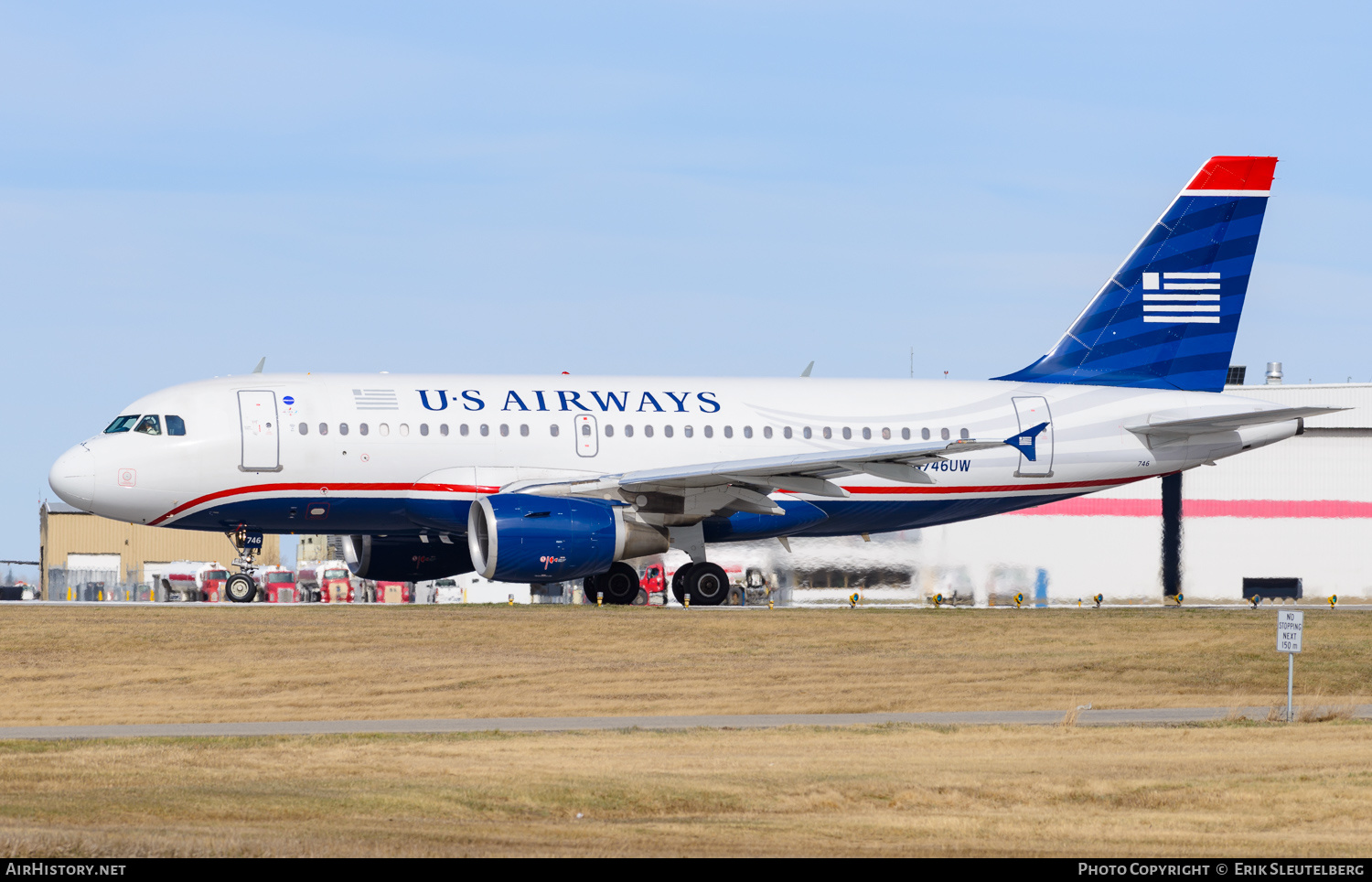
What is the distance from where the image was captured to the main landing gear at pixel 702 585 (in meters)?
35.0

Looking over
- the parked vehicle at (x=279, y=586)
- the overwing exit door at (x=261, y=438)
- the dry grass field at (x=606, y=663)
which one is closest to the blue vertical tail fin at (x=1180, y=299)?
the dry grass field at (x=606, y=663)

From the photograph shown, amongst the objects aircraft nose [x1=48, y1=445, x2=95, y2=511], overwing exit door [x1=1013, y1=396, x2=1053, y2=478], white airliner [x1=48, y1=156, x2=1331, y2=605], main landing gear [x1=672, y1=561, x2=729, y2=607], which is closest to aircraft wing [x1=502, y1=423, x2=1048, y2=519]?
white airliner [x1=48, y1=156, x2=1331, y2=605]

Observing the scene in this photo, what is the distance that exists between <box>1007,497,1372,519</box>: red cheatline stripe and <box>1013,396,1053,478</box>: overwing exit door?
934 centimetres

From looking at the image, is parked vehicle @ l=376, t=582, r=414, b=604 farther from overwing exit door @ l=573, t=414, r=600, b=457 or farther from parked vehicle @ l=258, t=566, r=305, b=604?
overwing exit door @ l=573, t=414, r=600, b=457

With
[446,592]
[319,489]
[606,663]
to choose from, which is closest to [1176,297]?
[606,663]

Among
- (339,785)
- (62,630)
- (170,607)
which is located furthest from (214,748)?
(170,607)

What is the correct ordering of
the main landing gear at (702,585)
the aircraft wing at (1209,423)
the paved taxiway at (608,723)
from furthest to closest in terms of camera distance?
1. the aircraft wing at (1209,423)
2. the main landing gear at (702,585)
3. the paved taxiway at (608,723)

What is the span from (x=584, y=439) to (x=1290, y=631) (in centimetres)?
1530

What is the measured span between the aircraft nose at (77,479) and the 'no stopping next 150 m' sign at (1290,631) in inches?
862

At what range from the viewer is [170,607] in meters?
32.8

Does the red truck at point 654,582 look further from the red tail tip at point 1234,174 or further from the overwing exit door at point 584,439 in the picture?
the red tail tip at point 1234,174

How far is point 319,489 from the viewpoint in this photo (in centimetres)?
3334

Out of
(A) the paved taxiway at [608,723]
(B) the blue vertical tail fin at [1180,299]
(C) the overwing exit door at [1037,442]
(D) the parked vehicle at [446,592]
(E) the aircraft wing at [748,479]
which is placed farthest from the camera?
(D) the parked vehicle at [446,592]

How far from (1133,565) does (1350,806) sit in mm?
35254
